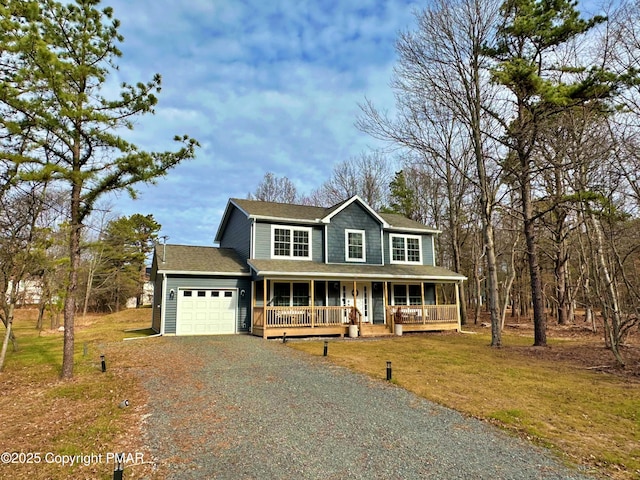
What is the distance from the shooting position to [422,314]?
1842cm

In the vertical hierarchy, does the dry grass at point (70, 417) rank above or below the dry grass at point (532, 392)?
above

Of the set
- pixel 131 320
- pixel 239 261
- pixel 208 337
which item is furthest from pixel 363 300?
pixel 131 320

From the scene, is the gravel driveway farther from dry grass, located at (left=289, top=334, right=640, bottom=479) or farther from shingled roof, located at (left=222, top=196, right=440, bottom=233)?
shingled roof, located at (left=222, top=196, right=440, bottom=233)

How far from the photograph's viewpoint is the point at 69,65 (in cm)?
811

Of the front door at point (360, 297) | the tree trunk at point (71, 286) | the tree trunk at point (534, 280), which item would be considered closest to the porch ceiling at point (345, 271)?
the front door at point (360, 297)

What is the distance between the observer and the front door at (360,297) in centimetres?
1848

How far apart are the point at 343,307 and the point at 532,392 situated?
10.0 meters

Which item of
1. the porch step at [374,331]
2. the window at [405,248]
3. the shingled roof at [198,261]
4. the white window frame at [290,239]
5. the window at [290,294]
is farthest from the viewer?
the window at [405,248]

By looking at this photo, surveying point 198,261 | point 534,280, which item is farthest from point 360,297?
point 198,261

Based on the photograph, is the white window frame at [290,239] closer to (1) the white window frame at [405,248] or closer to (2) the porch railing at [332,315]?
(2) the porch railing at [332,315]

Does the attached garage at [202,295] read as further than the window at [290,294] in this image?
No

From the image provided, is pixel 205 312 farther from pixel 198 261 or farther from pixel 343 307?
pixel 343 307

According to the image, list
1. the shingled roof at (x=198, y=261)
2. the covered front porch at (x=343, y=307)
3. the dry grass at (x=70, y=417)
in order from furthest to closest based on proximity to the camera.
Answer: the shingled roof at (x=198, y=261), the covered front porch at (x=343, y=307), the dry grass at (x=70, y=417)

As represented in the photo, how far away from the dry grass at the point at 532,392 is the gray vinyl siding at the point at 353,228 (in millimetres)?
6241
